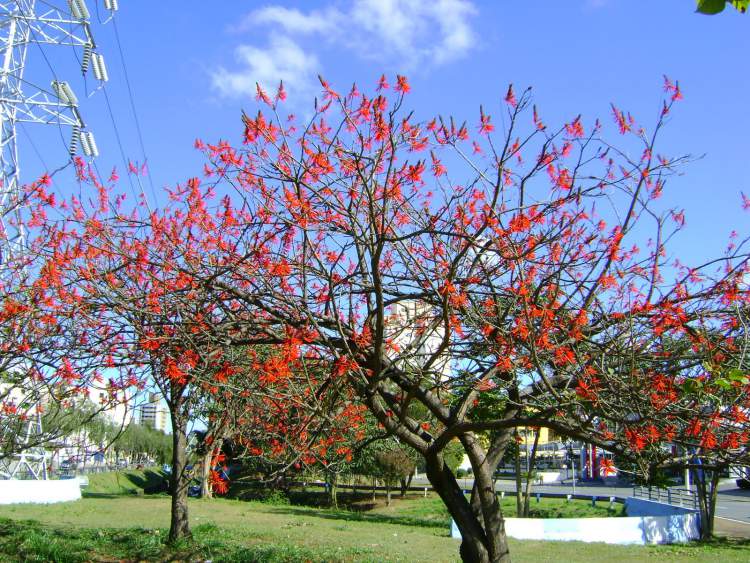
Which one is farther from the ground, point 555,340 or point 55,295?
point 55,295

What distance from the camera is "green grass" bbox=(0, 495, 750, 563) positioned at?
30.2ft

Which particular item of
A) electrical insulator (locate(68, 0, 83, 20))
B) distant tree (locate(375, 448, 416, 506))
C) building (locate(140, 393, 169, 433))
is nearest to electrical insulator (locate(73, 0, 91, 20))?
electrical insulator (locate(68, 0, 83, 20))

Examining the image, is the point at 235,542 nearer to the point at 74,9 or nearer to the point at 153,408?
the point at 153,408

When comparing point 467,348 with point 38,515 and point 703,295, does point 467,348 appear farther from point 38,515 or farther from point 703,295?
point 38,515

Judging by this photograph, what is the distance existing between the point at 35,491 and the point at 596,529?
683 inches

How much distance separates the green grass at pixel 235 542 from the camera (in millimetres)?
9203

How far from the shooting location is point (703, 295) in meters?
5.43

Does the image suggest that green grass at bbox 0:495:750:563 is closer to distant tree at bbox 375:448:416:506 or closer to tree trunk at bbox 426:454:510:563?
tree trunk at bbox 426:454:510:563

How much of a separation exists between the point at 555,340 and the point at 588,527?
12.9m

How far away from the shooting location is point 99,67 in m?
20.8

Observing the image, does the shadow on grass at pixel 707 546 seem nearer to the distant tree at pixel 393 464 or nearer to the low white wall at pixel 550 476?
the distant tree at pixel 393 464

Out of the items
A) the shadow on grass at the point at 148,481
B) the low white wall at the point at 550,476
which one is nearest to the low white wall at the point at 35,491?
the shadow on grass at the point at 148,481

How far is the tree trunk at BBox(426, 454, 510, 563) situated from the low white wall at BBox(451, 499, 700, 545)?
10.7 m

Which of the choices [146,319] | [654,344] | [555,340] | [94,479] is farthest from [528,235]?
[94,479]
